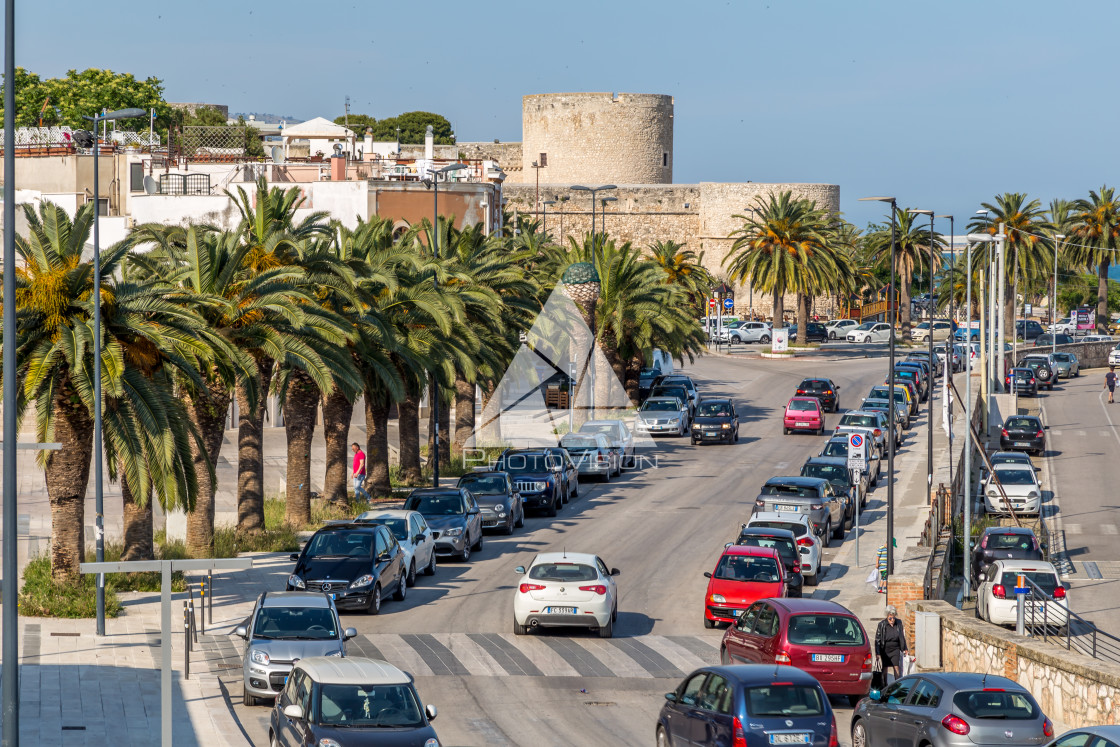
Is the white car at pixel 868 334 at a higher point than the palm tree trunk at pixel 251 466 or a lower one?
higher

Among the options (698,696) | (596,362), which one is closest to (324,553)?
(698,696)

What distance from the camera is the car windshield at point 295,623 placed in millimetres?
19359

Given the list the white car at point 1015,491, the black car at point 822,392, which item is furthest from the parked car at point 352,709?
the black car at point 822,392

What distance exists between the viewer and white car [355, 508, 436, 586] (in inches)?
1098

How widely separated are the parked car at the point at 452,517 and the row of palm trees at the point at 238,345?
3106 mm

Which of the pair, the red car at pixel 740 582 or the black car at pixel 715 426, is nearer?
the red car at pixel 740 582

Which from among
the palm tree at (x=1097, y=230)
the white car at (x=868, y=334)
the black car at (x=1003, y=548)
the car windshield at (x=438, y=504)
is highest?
the palm tree at (x=1097, y=230)

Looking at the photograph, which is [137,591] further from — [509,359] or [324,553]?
[509,359]

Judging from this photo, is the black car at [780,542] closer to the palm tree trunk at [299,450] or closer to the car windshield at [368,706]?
the palm tree trunk at [299,450]

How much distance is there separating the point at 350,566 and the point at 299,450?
921 cm

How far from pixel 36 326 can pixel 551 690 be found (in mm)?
11393

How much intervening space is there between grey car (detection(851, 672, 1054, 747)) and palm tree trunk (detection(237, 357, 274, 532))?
1910 cm

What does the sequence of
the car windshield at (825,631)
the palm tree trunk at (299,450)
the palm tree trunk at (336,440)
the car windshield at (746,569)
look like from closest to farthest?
the car windshield at (825,631), the car windshield at (746,569), the palm tree trunk at (299,450), the palm tree trunk at (336,440)

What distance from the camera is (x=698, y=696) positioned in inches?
619
